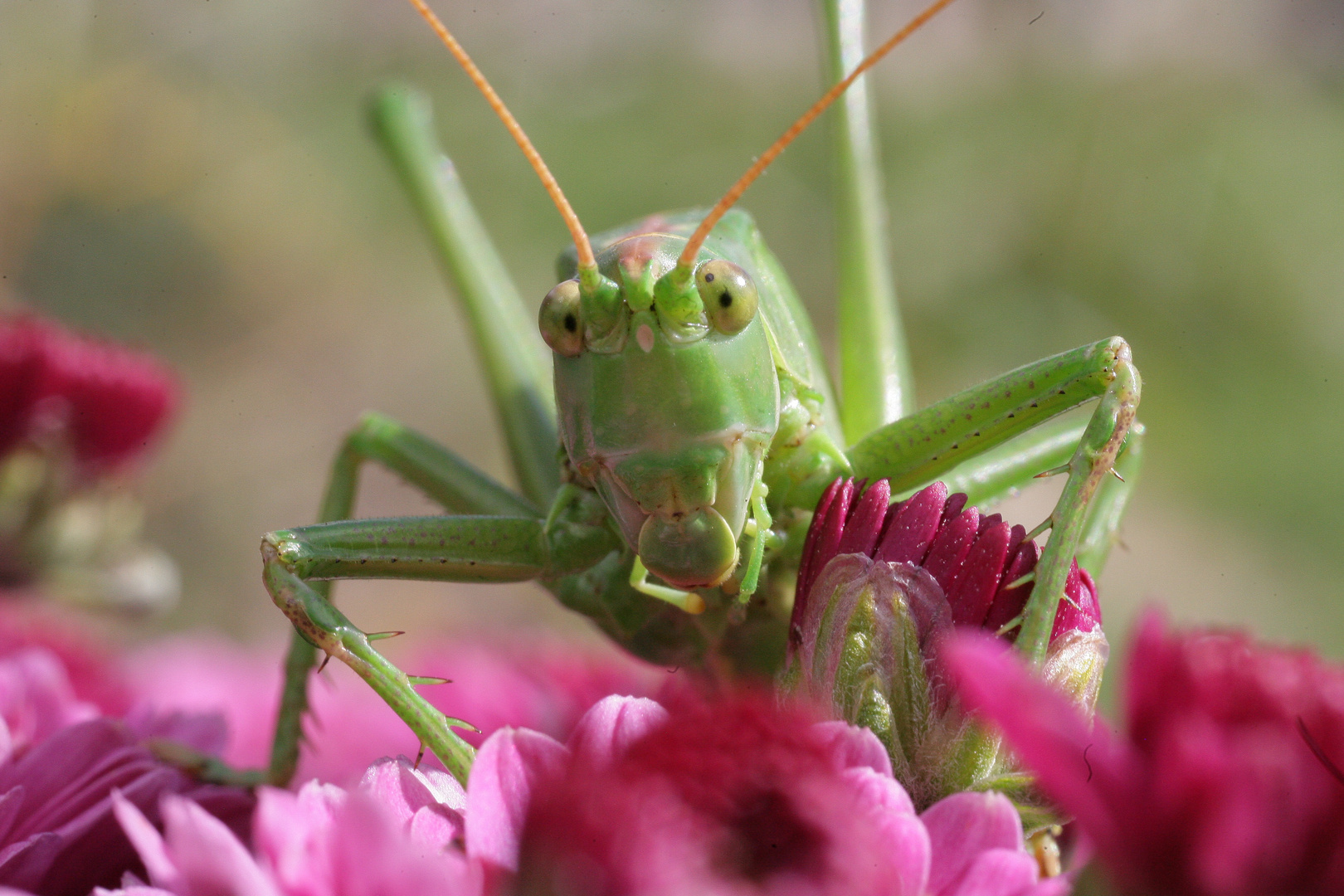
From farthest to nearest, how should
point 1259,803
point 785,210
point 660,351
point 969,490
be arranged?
point 785,210
point 969,490
point 660,351
point 1259,803

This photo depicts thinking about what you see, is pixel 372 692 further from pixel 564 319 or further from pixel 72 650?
pixel 564 319

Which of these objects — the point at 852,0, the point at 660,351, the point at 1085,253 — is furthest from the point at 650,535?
the point at 1085,253

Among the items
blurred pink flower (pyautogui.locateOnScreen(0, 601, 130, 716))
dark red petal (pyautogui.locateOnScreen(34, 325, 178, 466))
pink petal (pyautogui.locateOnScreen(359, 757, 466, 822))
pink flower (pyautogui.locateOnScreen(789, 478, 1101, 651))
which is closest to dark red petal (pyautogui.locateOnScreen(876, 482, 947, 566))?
pink flower (pyautogui.locateOnScreen(789, 478, 1101, 651))

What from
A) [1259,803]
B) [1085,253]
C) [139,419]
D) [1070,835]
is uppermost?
[1085,253]

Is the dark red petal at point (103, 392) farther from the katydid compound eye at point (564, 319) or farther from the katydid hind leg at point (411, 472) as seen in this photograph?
the katydid compound eye at point (564, 319)

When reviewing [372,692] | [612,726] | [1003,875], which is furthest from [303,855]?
[372,692]

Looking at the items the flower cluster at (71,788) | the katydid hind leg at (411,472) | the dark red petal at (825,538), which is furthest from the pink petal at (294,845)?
the katydid hind leg at (411,472)

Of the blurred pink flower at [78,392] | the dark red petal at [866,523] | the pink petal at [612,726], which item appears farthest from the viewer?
the blurred pink flower at [78,392]

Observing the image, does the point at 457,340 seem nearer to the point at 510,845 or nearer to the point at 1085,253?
the point at 1085,253

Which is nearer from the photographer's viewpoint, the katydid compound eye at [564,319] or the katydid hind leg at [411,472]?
the katydid compound eye at [564,319]
